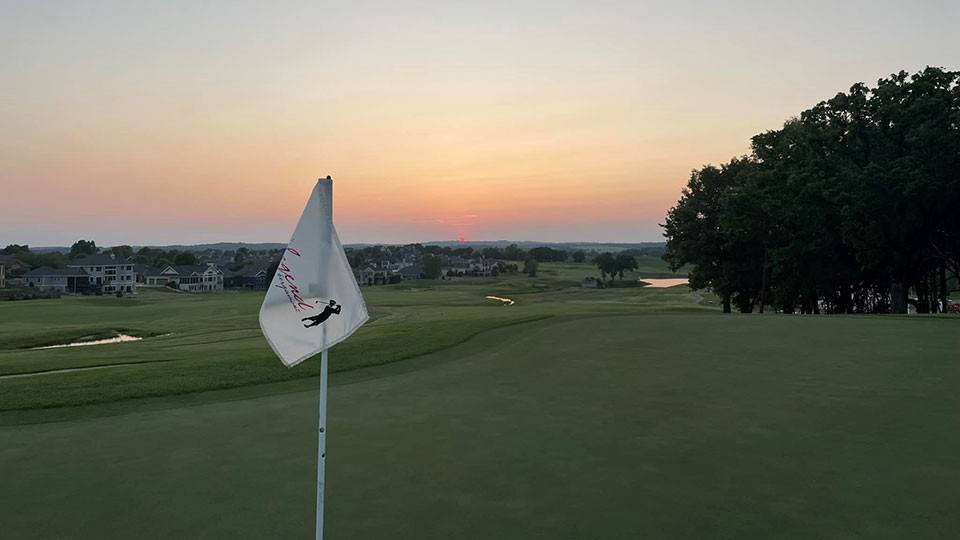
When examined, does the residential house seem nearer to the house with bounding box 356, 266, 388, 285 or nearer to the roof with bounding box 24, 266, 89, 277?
the roof with bounding box 24, 266, 89, 277

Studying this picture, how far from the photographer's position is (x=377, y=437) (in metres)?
6.45

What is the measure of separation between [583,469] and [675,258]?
39.2 metres

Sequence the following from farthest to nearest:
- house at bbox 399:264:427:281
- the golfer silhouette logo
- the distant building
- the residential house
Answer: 1. house at bbox 399:264:427:281
2. the distant building
3. the residential house
4. the golfer silhouette logo

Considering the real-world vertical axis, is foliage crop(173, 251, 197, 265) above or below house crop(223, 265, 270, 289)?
above

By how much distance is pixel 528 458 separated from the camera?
5.68 metres

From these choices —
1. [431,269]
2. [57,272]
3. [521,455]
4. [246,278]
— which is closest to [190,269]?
[246,278]

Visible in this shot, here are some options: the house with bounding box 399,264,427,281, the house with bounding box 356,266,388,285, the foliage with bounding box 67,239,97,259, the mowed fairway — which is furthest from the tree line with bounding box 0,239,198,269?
the mowed fairway

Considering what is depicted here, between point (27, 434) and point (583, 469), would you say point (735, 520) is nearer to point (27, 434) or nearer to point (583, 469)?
point (583, 469)

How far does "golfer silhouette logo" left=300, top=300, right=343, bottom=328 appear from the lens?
3811mm

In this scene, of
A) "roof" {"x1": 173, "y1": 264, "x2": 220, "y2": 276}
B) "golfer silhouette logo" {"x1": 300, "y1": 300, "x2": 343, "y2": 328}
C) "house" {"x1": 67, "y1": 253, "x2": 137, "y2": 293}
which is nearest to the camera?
"golfer silhouette logo" {"x1": 300, "y1": 300, "x2": 343, "y2": 328}

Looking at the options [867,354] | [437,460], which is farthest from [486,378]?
[867,354]

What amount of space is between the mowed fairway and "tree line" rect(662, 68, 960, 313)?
740 inches

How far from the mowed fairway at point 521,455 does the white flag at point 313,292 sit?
1.51 metres

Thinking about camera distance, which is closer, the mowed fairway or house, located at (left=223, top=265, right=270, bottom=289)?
the mowed fairway
